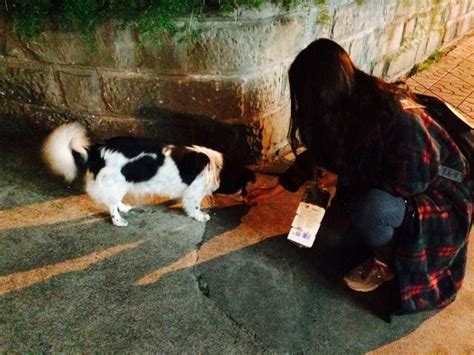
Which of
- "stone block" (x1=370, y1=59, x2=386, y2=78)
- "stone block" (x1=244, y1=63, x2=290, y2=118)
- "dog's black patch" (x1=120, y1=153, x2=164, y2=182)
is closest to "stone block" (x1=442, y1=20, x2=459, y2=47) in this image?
"stone block" (x1=370, y1=59, x2=386, y2=78)

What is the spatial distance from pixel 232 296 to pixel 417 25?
4283mm

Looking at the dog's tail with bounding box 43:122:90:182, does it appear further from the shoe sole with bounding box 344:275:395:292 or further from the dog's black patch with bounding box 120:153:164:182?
the shoe sole with bounding box 344:275:395:292

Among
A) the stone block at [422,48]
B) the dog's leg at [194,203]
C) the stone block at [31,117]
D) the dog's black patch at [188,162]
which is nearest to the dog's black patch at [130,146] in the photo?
the dog's black patch at [188,162]

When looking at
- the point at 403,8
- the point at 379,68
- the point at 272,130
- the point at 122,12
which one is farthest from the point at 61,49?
the point at 403,8

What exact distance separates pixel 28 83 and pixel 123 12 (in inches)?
41.6

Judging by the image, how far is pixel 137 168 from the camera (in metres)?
2.46

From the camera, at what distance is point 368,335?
2088 mm

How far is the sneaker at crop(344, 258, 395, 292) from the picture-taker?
2.25m

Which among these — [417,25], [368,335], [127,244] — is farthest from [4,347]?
[417,25]

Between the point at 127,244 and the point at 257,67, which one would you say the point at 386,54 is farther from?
the point at 127,244

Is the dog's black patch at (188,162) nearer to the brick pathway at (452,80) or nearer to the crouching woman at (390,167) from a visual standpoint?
the crouching woman at (390,167)

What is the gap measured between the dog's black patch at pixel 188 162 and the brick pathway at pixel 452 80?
3.13 m

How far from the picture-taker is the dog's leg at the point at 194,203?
8.71ft

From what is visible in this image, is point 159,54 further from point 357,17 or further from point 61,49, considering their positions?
point 357,17
